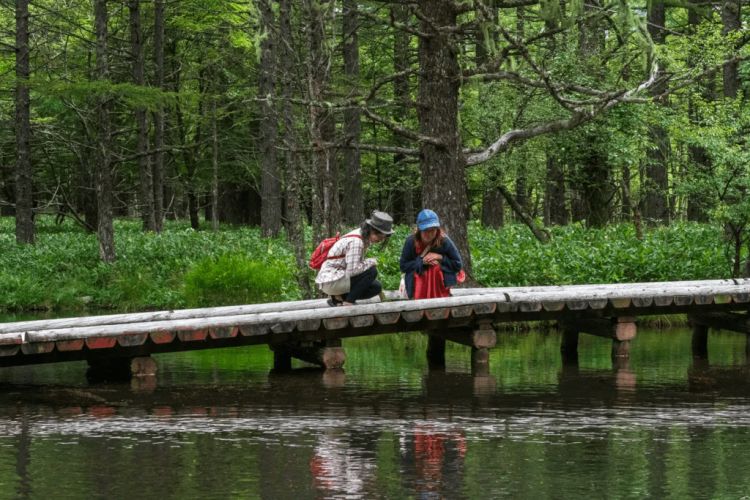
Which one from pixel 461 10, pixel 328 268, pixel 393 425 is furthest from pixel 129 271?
pixel 393 425

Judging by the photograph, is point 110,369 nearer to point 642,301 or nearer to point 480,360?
point 480,360

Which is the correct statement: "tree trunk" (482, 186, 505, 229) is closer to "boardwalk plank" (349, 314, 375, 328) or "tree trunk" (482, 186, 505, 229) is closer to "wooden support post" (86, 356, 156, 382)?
"boardwalk plank" (349, 314, 375, 328)

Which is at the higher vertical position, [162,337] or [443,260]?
[443,260]

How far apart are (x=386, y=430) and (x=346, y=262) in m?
3.58

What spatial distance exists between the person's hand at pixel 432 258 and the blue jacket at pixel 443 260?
4 cm

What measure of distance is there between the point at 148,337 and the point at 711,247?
13072mm

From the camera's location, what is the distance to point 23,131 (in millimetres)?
30469

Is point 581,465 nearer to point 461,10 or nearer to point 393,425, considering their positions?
point 393,425

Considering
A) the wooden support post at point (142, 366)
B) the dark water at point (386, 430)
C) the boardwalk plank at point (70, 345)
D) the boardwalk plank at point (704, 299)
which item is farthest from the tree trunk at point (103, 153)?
the boardwalk plank at point (704, 299)

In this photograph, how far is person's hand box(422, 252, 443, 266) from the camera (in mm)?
14789

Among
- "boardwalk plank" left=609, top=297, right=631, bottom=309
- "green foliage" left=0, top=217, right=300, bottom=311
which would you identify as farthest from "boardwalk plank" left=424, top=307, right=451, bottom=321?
"green foliage" left=0, top=217, right=300, bottom=311

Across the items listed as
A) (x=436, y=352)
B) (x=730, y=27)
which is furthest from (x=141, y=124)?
(x=436, y=352)

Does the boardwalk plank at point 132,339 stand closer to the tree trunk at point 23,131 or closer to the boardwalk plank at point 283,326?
the boardwalk plank at point 283,326

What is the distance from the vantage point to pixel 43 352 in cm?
1310
